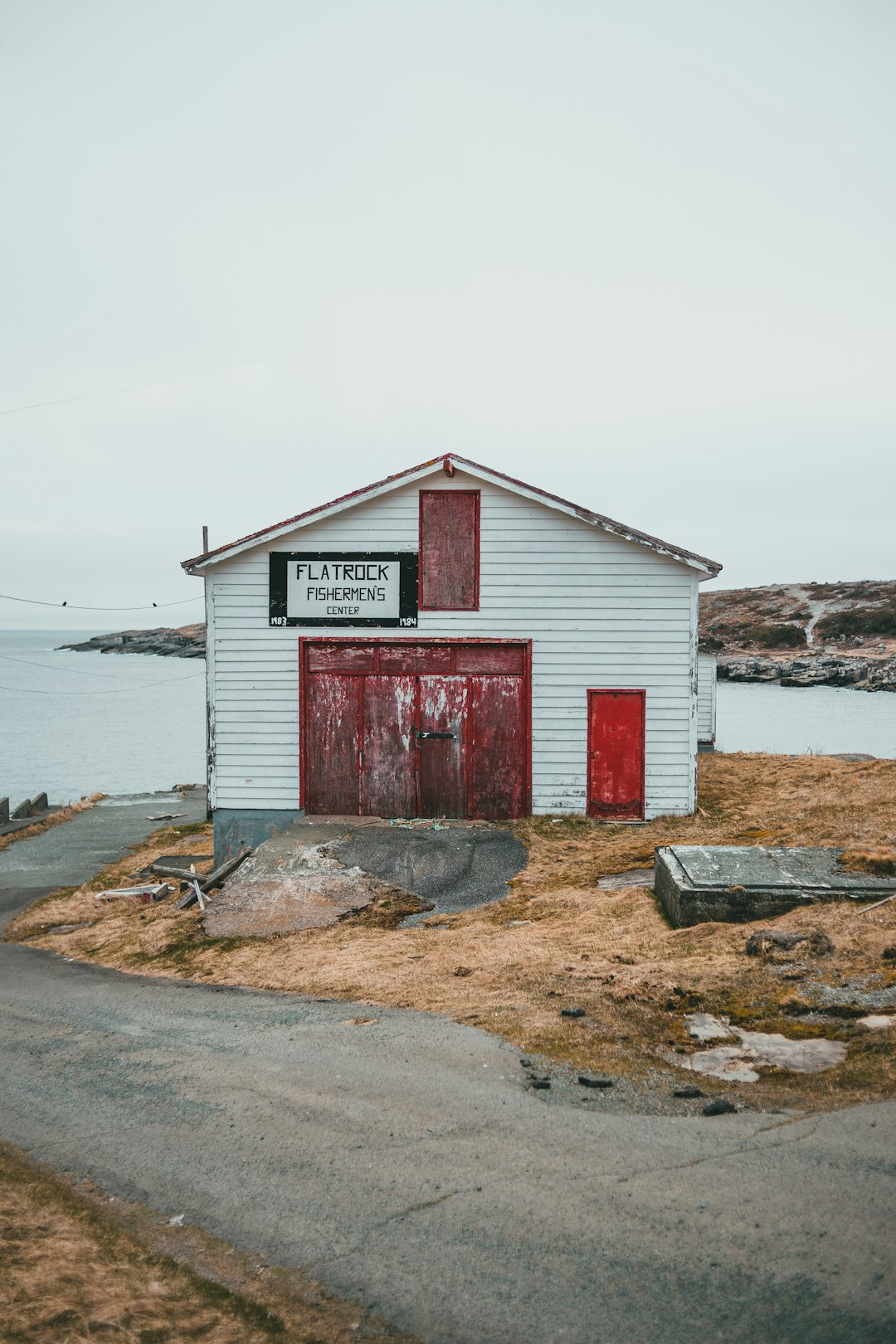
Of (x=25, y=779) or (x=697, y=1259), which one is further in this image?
(x=25, y=779)

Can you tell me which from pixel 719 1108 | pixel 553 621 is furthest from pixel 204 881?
pixel 719 1108

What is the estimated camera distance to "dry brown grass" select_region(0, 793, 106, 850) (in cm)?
2383

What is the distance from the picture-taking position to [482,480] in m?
14.6

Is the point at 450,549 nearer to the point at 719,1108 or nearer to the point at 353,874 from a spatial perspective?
the point at 353,874

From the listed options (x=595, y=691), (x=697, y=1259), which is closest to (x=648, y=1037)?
(x=697, y=1259)

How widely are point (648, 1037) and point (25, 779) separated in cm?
4443

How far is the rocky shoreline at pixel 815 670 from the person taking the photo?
69.9 meters

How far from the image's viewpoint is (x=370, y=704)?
1503cm

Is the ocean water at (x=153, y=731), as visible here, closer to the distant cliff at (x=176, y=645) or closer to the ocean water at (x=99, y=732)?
the ocean water at (x=99, y=732)

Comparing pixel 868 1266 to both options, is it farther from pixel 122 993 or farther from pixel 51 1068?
pixel 122 993

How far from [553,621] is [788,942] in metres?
8.36

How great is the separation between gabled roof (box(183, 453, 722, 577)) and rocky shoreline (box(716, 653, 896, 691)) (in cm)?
5545

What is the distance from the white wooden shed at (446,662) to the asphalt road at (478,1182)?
8.56 metres

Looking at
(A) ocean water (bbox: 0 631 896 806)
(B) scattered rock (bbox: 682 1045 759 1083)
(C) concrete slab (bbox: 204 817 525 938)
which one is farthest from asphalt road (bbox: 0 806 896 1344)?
(A) ocean water (bbox: 0 631 896 806)
